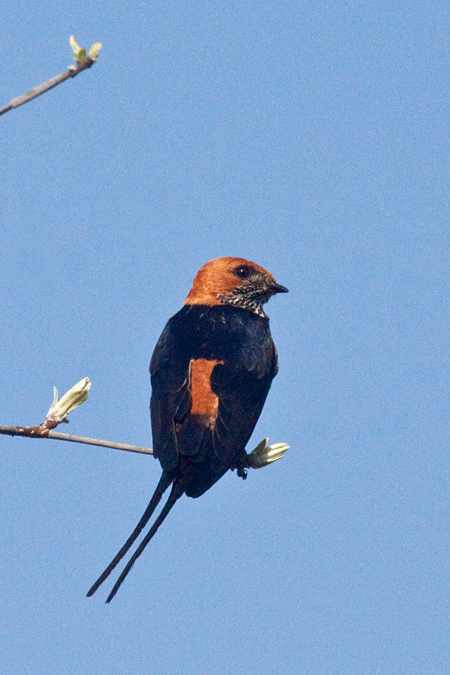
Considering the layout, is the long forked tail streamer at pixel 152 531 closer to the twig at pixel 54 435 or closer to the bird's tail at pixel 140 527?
the bird's tail at pixel 140 527

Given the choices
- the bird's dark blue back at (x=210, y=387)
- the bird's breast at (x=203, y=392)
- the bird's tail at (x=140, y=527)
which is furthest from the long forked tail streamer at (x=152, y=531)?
the bird's breast at (x=203, y=392)

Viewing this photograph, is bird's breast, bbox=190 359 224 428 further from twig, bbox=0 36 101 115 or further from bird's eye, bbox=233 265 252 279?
twig, bbox=0 36 101 115

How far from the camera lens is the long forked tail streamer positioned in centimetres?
532

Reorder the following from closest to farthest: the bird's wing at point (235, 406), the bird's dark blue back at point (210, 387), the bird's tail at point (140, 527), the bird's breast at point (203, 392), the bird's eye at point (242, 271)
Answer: the bird's tail at point (140, 527), the bird's dark blue back at point (210, 387), the bird's wing at point (235, 406), the bird's breast at point (203, 392), the bird's eye at point (242, 271)

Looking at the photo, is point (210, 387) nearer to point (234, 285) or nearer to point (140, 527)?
point (140, 527)

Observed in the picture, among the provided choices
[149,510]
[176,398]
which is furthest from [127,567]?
[176,398]

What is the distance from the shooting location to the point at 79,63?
3.24 meters

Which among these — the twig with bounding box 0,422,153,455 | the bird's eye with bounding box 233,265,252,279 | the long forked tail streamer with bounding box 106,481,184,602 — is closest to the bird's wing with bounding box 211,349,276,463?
the long forked tail streamer with bounding box 106,481,184,602

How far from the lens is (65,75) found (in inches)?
120

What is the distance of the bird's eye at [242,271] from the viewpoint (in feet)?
30.3

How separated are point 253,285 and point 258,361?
1442 millimetres

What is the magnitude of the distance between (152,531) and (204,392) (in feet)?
5.65

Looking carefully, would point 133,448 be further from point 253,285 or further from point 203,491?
point 253,285

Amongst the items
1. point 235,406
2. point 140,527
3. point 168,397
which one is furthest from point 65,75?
point 235,406
